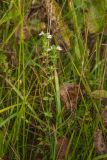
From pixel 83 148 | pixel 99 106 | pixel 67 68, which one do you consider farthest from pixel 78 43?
pixel 83 148

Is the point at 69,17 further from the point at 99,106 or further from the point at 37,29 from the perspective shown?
the point at 99,106

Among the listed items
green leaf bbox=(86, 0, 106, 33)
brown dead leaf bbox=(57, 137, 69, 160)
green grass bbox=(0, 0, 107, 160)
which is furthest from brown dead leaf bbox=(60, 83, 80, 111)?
green leaf bbox=(86, 0, 106, 33)

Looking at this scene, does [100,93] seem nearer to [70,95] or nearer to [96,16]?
[70,95]

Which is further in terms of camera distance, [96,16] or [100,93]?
[96,16]

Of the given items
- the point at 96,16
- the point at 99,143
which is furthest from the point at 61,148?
the point at 96,16

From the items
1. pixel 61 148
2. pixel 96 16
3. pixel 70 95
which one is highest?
pixel 96 16

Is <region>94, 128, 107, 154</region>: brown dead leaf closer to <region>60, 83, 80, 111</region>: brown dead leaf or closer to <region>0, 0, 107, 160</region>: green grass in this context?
<region>0, 0, 107, 160</region>: green grass
